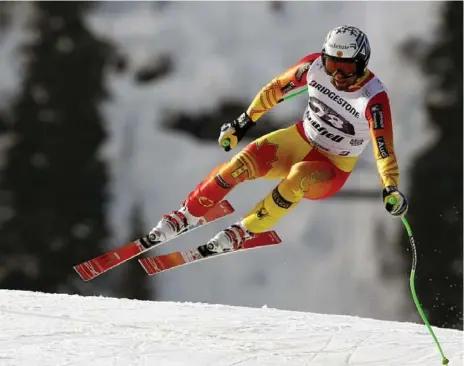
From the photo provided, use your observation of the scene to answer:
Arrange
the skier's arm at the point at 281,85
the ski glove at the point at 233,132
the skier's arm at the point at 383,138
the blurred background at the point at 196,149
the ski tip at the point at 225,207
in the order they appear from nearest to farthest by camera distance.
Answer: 1. the skier's arm at the point at 383,138
2. the skier's arm at the point at 281,85
3. the ski glove at the point at 233,132
4. the ski tip at the point at 225,207
5. the blurred background at the point at 196,149

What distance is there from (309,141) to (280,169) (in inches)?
10.0

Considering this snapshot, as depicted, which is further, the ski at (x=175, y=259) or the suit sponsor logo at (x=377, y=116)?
the ski at (x=175, y=259)

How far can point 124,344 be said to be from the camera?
215 inches

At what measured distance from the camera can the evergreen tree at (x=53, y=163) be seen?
18.6 meters

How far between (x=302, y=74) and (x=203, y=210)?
1.05m

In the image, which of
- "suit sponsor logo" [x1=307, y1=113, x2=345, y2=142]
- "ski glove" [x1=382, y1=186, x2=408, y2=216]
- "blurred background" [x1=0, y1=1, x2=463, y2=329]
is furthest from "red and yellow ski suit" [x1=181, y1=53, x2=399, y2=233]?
"blurred background" [x1=0, y1=1, x2=463, y2=329]

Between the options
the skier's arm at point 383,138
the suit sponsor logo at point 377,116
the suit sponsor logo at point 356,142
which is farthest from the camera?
the suit sponsor logo at point 356,142

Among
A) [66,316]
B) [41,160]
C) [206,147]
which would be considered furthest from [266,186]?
[66,316]

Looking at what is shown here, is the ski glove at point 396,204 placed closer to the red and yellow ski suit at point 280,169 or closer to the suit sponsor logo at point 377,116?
the suit sponsor logo at point 377,116

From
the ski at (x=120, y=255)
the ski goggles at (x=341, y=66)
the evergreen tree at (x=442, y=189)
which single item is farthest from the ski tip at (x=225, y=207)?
the evergreen tree at (x=442, y=189)

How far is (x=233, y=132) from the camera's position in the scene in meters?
5.63

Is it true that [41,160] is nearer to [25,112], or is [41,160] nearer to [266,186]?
[25,112]

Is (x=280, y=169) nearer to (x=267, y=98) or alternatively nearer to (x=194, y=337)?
(x=267, y=98)

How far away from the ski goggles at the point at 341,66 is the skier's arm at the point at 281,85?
0.36 meters
